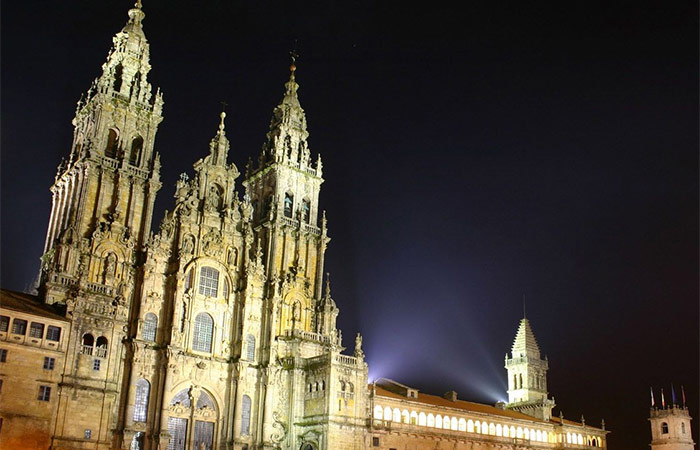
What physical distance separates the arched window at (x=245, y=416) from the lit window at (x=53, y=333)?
21.0m

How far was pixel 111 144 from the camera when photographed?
76.2 meters

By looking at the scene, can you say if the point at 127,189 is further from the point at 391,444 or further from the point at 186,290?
the point at 391,444

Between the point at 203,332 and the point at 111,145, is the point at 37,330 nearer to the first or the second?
the point at 203,332

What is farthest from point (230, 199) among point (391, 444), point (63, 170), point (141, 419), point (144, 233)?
point (391, 444)

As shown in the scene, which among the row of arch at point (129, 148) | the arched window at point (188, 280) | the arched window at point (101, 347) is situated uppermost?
the row of arch at point (129, 148)

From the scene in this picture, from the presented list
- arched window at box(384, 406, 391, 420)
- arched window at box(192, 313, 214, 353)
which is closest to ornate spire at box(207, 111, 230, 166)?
arched window at box(192, 313, 214, 353)

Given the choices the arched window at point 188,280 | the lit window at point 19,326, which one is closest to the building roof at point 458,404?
the arched window at point 188,280

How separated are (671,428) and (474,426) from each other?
141 ft

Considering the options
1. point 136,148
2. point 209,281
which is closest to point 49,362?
point 209,281

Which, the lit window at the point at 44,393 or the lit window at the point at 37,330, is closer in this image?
the lit window at the point at 44,393

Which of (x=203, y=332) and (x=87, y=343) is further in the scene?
(x=203, y=332)

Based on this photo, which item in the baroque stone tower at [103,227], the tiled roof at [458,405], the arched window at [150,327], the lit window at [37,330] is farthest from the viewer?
the tiled roof at [458,405]

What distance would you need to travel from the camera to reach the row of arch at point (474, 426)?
8106 centimetres

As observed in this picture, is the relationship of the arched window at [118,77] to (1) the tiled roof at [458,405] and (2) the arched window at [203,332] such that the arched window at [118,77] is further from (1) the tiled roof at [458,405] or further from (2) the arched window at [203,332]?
(1) the tiled roof at [458,405]
